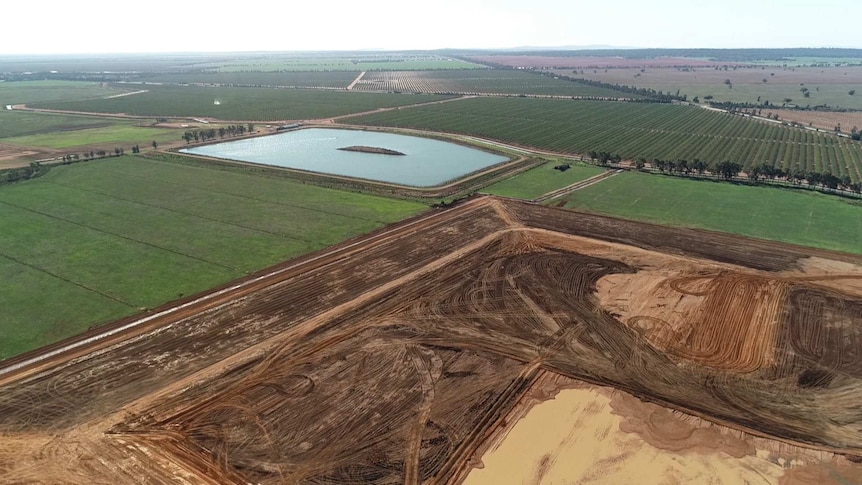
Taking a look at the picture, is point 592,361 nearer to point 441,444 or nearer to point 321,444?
point 441,444

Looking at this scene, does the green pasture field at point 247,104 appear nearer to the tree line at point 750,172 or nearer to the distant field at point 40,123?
the distant field at point 40,123

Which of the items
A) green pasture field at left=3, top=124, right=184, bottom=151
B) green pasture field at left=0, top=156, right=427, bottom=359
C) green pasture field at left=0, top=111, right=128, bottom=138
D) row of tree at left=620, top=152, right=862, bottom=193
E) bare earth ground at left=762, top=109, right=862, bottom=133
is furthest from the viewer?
bare earth ground at left=762, top=109, right=862, bottom=133

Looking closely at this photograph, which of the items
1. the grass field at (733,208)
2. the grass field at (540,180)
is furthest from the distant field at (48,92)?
the grass field at (733,208)

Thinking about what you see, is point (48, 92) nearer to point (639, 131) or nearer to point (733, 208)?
point (639, 131)

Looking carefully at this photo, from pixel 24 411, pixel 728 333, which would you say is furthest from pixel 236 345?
pixel 728 333

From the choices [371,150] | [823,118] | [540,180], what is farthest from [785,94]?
[371,150]

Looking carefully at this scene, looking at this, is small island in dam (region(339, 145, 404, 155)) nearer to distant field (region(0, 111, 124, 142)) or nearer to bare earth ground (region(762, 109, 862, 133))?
distant field (region(0, 111, 124, 142))

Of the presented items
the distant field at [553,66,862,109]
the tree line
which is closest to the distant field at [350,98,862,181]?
the tree line
